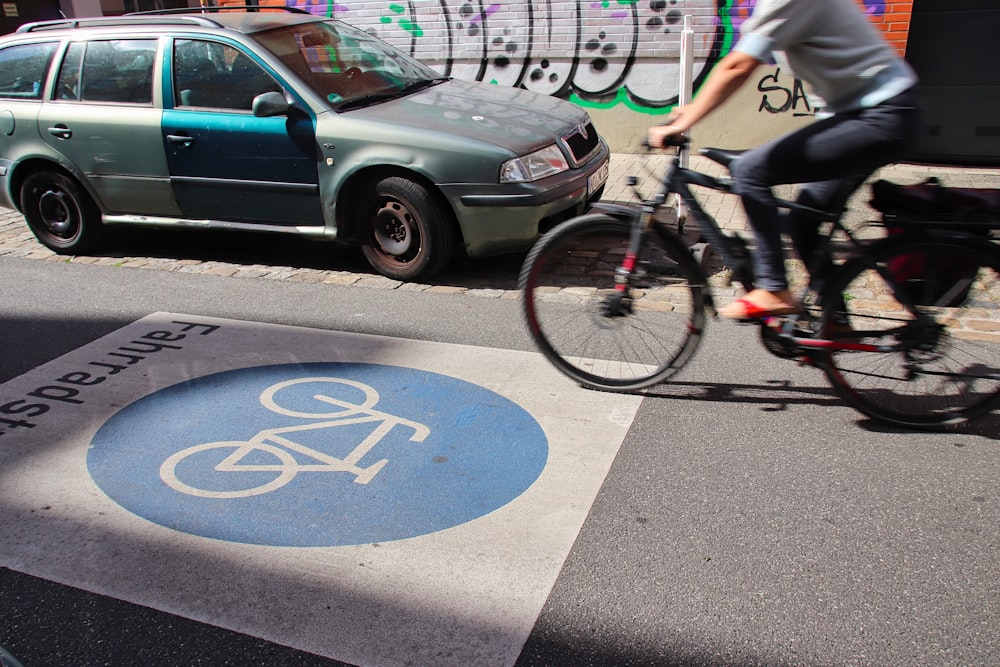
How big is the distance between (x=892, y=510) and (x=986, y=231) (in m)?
1.23

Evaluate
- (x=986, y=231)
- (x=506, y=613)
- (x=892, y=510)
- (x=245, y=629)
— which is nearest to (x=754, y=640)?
(x=506, y=613)

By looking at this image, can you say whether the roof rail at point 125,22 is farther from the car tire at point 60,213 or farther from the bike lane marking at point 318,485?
the bike lane marking at point 318,485

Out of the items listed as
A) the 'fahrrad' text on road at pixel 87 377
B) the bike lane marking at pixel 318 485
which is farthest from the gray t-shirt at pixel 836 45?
the 'fahrrad' text on road at pixel 87 377

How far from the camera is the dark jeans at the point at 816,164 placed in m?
3.29

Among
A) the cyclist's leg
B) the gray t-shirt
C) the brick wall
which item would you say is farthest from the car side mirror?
the brick wall

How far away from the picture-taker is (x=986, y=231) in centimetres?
341

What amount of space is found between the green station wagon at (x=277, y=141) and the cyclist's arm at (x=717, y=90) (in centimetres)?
188

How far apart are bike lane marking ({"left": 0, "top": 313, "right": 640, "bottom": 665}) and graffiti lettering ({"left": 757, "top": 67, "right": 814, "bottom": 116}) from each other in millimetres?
5693

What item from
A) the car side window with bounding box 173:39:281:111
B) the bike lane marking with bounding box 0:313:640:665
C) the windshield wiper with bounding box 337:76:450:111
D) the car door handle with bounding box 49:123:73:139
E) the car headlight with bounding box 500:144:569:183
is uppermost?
the car side window with bounding box 173:39:281:111

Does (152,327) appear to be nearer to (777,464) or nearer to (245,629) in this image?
(245,629)

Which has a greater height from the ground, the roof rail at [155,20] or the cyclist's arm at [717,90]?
the roof rail at [155,20]

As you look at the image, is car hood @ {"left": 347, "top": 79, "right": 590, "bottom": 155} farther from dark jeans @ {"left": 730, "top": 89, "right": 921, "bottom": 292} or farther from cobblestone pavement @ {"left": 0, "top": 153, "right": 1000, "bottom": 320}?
dark jeans @ {"left": 730, "top": 89, "right": 921, "bottom": 292}

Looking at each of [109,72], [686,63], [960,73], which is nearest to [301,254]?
[109,72]

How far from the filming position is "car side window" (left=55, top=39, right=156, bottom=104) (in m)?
6.26
